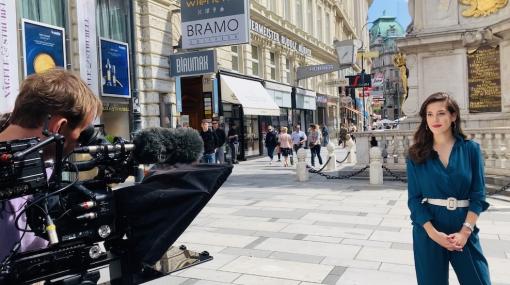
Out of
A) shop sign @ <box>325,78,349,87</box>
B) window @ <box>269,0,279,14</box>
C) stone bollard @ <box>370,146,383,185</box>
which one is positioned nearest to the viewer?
Answer: stone bollard @ <box>370,146,383,185</box>

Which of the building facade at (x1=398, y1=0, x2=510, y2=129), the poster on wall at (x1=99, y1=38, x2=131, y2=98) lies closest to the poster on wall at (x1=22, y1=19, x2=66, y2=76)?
the poster on wall at (x1=99, y1=38, x2=131, y2=98)

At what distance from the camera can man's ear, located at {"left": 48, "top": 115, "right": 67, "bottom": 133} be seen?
4.95 feet

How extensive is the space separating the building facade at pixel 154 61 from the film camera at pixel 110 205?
22.5 ft

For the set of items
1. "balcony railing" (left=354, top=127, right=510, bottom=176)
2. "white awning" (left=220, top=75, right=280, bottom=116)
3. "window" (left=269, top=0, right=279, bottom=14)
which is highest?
"window" (left=269, top=0, right=279, bottom=14)

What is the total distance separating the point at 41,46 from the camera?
12570 mm

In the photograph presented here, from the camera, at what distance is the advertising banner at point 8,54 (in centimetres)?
1132

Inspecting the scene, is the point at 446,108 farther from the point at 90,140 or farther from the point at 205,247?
the point at 205,247

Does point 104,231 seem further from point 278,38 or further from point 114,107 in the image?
point 278,38

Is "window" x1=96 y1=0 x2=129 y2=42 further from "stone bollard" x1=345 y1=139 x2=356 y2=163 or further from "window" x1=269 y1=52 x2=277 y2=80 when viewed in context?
"window" x1=269 y1=52 x2=277 y2=80

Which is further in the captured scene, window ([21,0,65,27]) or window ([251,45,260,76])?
window ([251,45,260,76])

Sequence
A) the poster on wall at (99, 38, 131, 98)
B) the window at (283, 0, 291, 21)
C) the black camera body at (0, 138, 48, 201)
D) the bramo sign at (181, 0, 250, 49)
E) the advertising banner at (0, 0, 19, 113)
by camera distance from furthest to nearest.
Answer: the window at (283, 0, 291, 21) < the bramo sign at (181, 0, 250, 49) < the poster on wall at (99, 38, 131, 98) < the advertising banner at (0, 0, 19, 113) < the black camera body at (0, 138, 48, 201)

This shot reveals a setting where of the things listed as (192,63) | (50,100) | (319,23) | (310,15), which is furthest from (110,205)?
(319,23)

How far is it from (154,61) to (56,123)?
51.3 feet

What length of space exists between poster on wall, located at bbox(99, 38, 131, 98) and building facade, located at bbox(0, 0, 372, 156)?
0.03m
